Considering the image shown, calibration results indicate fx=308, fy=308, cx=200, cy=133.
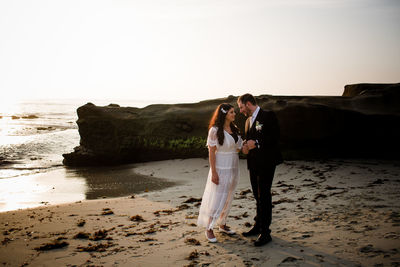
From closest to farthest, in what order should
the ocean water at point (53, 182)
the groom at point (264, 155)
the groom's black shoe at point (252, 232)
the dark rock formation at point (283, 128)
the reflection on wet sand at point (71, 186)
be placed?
1. the groom at point (264, 155)
2. the groom's black shoe at point (252, 232)
3. the reflection on wet sand at point (71, 186)
4. the ocean water at point (53, 182)
5. the dark rock formation at point (283, 128)

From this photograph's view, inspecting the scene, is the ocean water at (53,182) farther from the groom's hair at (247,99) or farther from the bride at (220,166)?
the groom's hair at (247,99)

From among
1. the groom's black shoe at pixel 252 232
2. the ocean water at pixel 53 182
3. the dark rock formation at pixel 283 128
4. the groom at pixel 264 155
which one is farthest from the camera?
the dark rock formation at pixel 283 128

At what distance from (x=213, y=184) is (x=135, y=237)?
1420mm

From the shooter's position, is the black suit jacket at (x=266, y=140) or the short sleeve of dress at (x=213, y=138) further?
the short sleeve of dress at (x=213, y=138)

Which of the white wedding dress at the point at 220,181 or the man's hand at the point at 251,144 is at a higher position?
the man's hand at the point at 251,144

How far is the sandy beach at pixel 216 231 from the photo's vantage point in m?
3.72

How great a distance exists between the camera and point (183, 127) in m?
12.4

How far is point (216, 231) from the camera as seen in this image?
4.75 meters

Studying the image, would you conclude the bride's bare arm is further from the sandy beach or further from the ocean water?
the ocean water

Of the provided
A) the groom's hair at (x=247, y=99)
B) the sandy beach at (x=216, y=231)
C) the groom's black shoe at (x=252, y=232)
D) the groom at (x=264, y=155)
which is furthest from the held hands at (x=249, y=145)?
the sandy beach at (x=216, y=231)

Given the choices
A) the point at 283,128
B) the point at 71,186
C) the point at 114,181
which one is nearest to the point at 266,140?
the point at 114,181

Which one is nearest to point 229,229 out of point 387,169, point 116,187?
point 116,187

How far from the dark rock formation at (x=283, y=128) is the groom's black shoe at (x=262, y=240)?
7.05 m

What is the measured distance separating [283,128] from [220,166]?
6.92 metres
